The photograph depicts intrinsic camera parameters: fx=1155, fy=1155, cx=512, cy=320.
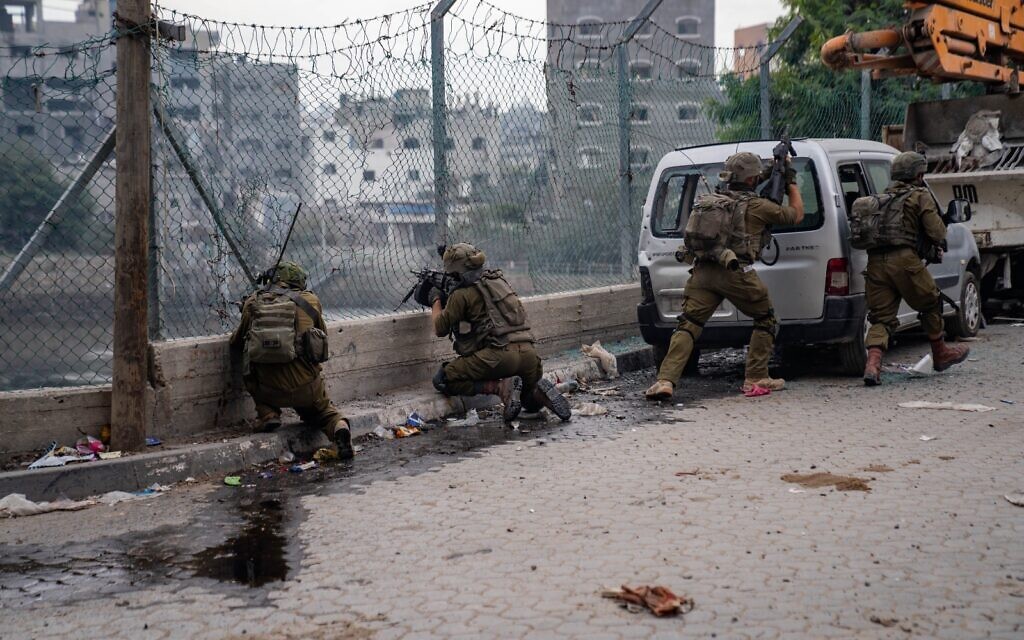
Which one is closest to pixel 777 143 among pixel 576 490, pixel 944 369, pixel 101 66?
pixel 944 369

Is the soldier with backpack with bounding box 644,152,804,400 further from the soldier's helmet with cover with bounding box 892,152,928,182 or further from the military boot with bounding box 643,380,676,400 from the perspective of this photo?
the soldier's helmet with cover with bounding box 892,152,928,182

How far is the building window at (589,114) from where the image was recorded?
979cm

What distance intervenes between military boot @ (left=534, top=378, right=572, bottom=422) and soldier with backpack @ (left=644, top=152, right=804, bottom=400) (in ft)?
2.54

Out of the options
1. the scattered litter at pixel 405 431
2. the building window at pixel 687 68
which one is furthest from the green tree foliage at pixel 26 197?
the building window at pixel 687 68

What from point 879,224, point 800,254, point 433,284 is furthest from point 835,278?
point 433,284

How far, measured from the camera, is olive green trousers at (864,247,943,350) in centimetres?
817

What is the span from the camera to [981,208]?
11.5 meters

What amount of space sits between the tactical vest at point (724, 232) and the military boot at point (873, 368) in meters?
1.16

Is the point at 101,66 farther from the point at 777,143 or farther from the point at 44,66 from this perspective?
the point at 777,143

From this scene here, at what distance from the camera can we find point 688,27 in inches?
2650

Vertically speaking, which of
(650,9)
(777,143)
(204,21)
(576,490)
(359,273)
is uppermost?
(650,9)

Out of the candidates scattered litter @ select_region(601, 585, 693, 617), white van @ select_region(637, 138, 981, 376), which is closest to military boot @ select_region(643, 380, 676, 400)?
white van @ select_region(637, 138, 981, 376)

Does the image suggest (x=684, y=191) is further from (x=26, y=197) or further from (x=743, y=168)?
(x=26, y=197)

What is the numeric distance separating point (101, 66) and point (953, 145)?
927cm
